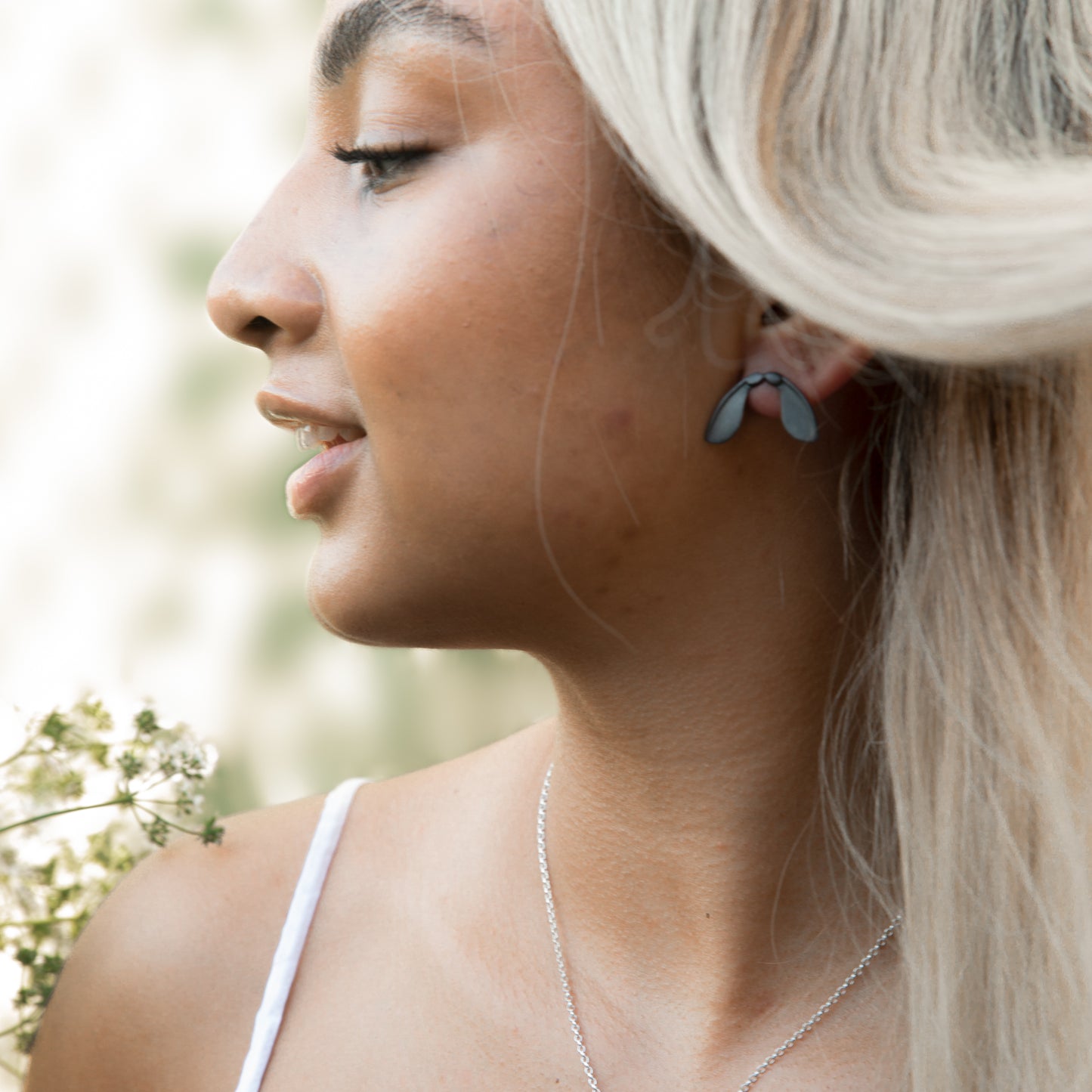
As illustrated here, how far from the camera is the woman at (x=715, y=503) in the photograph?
1165mm

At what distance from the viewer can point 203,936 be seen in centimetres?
164

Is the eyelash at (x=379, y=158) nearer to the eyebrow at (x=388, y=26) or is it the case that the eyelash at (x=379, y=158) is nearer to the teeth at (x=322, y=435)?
the eyebrow at (x=388, y=26)

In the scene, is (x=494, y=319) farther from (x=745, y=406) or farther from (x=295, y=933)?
(x=295, y=933)

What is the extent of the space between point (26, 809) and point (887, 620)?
0.93 m

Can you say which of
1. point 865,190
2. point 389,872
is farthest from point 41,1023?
point 865,190

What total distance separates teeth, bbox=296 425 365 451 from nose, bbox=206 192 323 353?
0.10 meters

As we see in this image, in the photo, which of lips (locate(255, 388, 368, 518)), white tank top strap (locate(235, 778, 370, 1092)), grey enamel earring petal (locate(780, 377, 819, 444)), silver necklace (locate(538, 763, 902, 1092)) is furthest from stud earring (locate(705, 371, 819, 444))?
white tank top strap (locate(235, 778, 370, 1092))

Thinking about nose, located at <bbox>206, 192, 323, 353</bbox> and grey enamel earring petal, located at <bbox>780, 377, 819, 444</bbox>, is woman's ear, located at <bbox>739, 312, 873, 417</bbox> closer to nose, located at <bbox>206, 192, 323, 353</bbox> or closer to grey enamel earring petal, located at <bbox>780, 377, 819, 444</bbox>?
grey enamel earring petal, located at <bbox>780, 377, 819, 444</bbox>

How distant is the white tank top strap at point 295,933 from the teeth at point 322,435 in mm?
531

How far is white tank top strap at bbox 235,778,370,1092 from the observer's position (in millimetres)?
1517

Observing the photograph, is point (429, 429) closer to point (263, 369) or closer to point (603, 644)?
point (603, 644)

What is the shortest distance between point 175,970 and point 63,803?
40 centimetres

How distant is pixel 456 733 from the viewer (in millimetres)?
2666

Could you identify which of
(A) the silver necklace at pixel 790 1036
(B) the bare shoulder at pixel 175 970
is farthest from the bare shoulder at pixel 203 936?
(A) the silver necklace at pixel 790 1036
